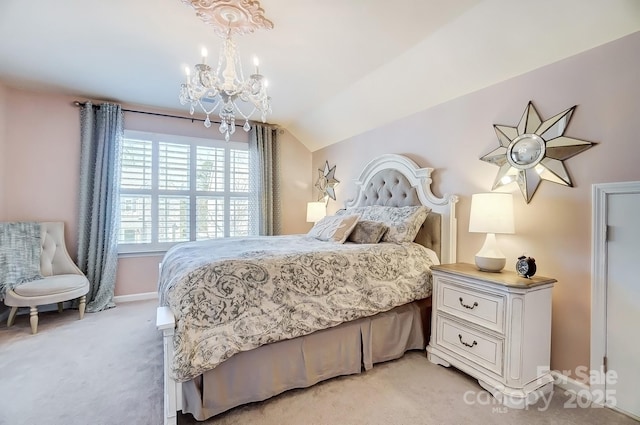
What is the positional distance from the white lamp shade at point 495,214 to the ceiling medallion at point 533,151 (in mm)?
236

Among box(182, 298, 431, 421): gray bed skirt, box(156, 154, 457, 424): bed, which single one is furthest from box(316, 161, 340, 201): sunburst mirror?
box(182, 298, 431, 421): gray bed skirt

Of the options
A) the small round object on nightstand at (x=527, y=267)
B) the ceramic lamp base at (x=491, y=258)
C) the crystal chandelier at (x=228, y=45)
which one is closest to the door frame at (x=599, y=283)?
the small round object on nightstand at (x=527, y=267)

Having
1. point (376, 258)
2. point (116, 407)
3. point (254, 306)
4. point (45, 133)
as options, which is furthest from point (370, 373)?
point (45, 133)

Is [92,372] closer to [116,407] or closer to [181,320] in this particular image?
[116,407]

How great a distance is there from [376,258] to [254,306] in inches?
39.4

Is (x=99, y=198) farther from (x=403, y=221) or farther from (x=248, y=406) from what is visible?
(x=403, y=221)

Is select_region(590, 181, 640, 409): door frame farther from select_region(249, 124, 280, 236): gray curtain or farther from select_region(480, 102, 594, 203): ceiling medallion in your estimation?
select_region(249, 124, 280, 236): gray curtain

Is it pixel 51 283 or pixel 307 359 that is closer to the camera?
pixel 307 359

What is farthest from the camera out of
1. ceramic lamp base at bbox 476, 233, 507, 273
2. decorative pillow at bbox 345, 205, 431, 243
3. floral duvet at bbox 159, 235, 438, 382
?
decorative pillow at bbox 345, 205, 431, 243

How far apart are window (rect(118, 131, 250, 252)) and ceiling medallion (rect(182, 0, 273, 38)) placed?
226 centimetres

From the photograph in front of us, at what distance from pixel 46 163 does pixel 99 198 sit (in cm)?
67

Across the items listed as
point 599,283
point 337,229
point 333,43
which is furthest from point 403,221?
point 333,43

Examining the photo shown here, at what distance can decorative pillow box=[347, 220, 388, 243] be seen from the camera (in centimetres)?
265

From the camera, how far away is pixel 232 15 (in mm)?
1954
